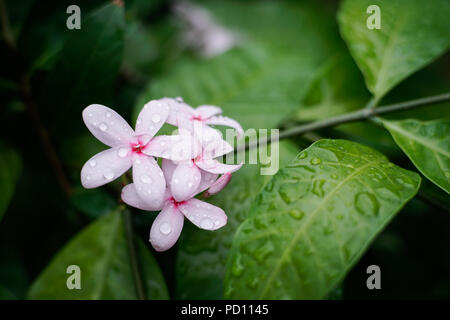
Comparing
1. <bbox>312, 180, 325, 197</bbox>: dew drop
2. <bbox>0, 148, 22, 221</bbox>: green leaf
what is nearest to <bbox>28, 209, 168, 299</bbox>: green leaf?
<bbox>0, 148, 22, 221</bbox>: green leaf

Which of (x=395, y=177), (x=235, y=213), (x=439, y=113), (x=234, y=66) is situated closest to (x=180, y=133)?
(x=235, y=213)

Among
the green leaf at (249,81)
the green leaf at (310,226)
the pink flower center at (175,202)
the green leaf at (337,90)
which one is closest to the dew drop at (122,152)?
the pink flower center at (175,202)

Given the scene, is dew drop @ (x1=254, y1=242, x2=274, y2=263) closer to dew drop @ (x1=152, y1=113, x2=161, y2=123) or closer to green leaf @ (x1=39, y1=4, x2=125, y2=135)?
dew drop @ (x1=152, y1=113, x2=161, y2=123)

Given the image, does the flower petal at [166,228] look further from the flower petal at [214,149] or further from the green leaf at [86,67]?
the green leaf at [86,67]

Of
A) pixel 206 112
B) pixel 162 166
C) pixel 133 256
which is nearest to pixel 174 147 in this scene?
pixel 162 166

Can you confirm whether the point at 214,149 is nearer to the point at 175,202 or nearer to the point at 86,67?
the point at 175,202
